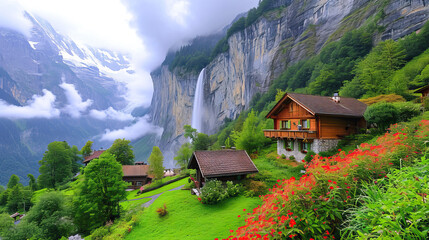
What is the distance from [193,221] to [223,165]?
4938 mm

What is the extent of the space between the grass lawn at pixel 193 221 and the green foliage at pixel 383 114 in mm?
12331

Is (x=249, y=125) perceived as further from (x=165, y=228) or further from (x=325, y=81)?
(x=325, y=81)

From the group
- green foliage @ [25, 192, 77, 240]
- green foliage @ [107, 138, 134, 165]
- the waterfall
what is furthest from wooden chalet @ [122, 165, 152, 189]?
the waterfall

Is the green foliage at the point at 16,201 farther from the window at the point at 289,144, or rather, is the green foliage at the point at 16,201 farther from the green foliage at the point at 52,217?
the window at the point at 289,144

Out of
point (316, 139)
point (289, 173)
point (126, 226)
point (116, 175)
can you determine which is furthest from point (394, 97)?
point (116, 175)

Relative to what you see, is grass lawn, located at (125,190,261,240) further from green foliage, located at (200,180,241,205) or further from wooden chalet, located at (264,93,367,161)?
wooden chalet, located at (264,93,367,161)

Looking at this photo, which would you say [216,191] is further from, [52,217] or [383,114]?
[52,217]

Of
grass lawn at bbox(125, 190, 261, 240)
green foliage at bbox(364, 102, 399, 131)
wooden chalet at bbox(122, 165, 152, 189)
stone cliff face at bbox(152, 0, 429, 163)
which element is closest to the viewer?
grass lawn at bbox(125, 190, 261, 240)

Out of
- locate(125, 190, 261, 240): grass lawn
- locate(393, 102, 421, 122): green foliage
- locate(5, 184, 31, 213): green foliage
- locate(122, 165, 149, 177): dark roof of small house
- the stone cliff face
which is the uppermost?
the stone cliff face

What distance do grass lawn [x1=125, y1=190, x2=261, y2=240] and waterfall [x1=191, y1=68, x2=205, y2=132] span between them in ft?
256

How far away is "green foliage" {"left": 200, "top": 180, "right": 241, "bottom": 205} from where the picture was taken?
13711 mm

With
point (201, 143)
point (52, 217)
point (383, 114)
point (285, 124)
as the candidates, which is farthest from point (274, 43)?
point (52, 217)

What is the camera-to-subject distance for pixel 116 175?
738 inches

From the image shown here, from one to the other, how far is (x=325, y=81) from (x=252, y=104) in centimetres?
2855
